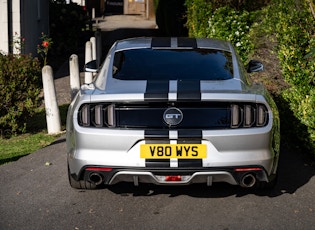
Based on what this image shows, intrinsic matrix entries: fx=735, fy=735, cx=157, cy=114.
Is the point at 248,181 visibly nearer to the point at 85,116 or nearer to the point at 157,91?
the point at 157,91

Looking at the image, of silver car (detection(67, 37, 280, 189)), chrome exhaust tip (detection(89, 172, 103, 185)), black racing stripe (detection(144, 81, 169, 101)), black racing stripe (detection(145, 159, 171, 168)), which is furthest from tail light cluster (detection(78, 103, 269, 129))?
chrome exhaust tip (detection(89, 172, 103, 185))

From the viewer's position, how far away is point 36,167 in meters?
8.22

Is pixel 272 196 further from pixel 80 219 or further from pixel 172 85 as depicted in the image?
pixel 80 219

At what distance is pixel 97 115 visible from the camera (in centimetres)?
643

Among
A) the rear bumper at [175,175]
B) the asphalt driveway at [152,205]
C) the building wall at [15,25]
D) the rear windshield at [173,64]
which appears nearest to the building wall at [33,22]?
the building wall at [15,25]

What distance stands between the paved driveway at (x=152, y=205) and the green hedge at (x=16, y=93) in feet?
9.70

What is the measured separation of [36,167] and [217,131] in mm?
2729

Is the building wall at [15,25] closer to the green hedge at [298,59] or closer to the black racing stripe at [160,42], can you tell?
the green hedge at [298,59]

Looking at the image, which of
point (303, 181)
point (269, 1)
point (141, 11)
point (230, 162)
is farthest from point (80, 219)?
point (141, 11)

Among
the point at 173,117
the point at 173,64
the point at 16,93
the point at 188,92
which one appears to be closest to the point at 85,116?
the point at 173,117

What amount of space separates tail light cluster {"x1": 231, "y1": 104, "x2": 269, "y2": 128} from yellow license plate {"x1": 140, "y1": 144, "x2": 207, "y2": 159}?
40cm

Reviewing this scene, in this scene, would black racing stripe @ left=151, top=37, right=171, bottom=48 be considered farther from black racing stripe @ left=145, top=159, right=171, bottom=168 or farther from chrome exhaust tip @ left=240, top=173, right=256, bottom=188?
chrome exhaust tip @ left=240, top=173, right=256, bottom=188

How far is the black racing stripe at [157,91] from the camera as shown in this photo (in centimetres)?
630

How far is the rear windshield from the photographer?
278 inches
